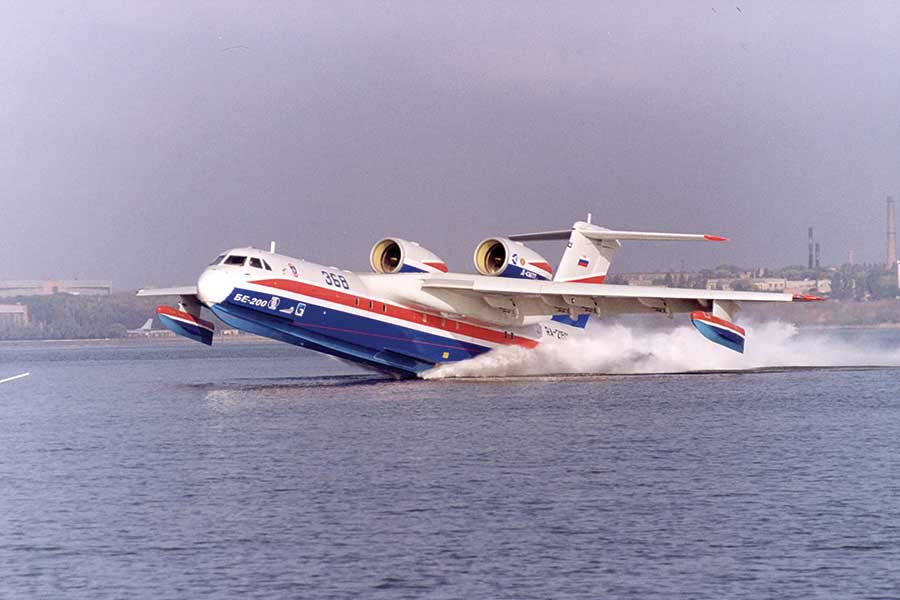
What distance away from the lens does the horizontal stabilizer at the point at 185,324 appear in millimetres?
37750

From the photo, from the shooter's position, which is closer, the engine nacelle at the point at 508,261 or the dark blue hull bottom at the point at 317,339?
the dark blue hull bottom at the point at 317,339

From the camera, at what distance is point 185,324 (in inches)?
1491

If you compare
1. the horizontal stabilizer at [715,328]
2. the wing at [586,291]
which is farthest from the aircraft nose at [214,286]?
the horizontal stabilizer at [715,328]

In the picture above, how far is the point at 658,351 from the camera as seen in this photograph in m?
43.6

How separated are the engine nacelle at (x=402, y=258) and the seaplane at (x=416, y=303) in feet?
0.13

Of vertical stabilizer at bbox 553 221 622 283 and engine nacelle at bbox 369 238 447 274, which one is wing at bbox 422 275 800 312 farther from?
vertical stabilizer at bbox 553 221 622 283

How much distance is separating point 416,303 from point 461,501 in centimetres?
1888

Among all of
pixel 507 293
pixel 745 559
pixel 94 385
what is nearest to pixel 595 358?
pixel 507 293

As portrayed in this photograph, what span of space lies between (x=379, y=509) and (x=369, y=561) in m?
2.75

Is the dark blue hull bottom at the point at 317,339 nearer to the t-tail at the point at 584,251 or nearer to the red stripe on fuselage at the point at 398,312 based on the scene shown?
the red stripe on fuselage at the point at 398,312

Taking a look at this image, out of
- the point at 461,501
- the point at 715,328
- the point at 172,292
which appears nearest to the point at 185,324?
the point at 172,292

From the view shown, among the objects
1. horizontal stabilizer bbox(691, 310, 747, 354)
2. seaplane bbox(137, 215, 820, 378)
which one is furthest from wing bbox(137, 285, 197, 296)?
horizontal stabilizer bbox(691, 310, 747, 354)

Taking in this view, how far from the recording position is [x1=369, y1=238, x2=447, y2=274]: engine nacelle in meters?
34.4

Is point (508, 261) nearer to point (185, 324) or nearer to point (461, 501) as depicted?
point (185, 324)
